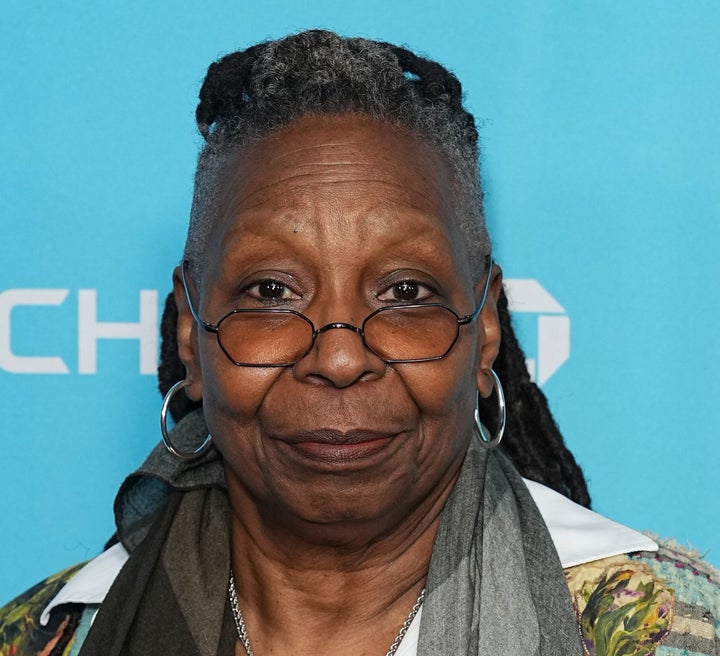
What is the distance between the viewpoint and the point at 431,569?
5.41ft

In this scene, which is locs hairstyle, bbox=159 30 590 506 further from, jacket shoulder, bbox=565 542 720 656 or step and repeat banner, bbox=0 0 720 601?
jacket shoulder, bbox=565 542 720 656

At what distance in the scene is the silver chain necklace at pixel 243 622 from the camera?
1667mm

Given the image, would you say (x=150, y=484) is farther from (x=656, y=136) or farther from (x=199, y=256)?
(x=656, y=136)

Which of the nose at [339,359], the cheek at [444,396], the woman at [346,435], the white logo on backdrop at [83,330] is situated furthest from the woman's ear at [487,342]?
the white logo on backdrop at [83,330]

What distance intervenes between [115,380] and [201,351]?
0.65m

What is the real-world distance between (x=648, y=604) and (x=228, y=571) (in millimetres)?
656

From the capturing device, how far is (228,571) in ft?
5.78

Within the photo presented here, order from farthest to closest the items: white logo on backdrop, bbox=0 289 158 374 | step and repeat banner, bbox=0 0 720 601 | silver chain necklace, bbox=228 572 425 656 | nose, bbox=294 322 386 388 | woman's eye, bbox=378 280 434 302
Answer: white logo on backdrop, bbox=0 289 158 374 < step and repeat banner, bbox=0 0 720 601 < silver chain necklace, bbox=228 572 425 656 < woman's eye, bbox=378 280 434 302 < nose, bbox=294 322 386 388

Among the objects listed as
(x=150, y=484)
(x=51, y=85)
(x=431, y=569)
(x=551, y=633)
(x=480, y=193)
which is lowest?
(x=551, y=633)

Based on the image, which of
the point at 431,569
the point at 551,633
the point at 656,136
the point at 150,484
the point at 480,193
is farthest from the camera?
the point at 656,136

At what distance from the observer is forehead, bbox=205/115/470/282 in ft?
5.06

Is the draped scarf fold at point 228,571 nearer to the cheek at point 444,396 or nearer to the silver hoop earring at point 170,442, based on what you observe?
the silver hoop earring at point 170,442

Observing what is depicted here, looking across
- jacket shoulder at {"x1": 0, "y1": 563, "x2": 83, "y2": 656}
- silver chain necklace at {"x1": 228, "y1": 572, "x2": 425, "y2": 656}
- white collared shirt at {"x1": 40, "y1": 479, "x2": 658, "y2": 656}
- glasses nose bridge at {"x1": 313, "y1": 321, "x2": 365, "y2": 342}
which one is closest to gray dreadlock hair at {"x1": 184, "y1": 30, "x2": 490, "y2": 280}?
glasses nose bridge at {"x1": 313, "y1": 321, "x2": 365, "y2": 342}

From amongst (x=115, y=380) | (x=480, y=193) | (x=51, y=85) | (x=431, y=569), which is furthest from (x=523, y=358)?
(x=51, y=85)
